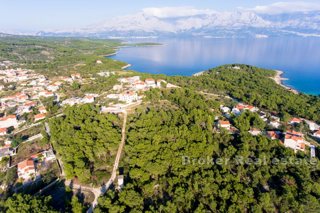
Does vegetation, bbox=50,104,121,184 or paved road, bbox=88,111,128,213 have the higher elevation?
vegetation, bbox=50,104,121,184

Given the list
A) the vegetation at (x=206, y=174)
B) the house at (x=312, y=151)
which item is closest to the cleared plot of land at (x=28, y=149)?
the vegetation at (x=206, y=174)

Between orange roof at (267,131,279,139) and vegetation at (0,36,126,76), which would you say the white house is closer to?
vegetation at (0,36,126,76)

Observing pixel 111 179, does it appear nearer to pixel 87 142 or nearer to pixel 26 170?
pixel 87 142

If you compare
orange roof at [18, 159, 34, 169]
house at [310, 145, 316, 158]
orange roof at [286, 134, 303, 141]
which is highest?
orange roof at [18, 159, 34, 169]

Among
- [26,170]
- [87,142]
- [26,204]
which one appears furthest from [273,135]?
[26,170]

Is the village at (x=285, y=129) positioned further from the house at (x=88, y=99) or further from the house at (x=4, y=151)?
the house at (x=4, y=151)

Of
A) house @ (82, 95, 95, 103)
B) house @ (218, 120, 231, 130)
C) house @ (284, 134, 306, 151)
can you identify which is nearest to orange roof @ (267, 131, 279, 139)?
house @ (284, 134, 306, 151)
